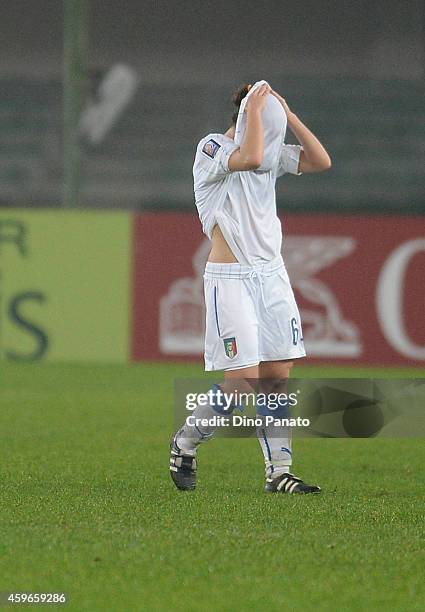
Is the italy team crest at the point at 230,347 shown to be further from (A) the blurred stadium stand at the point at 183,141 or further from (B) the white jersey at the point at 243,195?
(A) the blurred stadium stand at the point at 183,141

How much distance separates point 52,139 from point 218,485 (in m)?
14.6

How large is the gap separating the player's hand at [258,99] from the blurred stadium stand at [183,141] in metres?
12.9

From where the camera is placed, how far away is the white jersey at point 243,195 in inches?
242

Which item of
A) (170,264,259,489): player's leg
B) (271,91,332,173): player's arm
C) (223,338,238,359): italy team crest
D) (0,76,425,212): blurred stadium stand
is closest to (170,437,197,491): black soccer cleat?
(170,264,259,489): player's leg

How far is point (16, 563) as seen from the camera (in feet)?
14.9

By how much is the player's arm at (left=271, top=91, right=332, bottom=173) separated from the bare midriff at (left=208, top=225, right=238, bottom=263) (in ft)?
1.83

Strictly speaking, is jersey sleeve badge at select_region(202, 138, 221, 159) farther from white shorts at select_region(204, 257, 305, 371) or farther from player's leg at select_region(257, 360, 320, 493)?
player's leg at select_region(257, 360, 320, 493)

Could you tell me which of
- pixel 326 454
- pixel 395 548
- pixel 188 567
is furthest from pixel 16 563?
pixel 326 454

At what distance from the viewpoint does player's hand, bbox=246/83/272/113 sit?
6.05 m

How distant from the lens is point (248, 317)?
612cm

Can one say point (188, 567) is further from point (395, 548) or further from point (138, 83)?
point (138, 83)

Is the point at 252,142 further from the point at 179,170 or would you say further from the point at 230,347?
the point at 179,170

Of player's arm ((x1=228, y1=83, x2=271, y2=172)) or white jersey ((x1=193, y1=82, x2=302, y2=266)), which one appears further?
white jersey ((x1=193, y1=82, x2=302, y2=266))

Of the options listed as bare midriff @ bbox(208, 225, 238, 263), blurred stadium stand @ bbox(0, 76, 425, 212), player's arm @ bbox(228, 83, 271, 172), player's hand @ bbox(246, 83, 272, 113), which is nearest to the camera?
player's arm @ bbox(228, 83, 271, 172)
